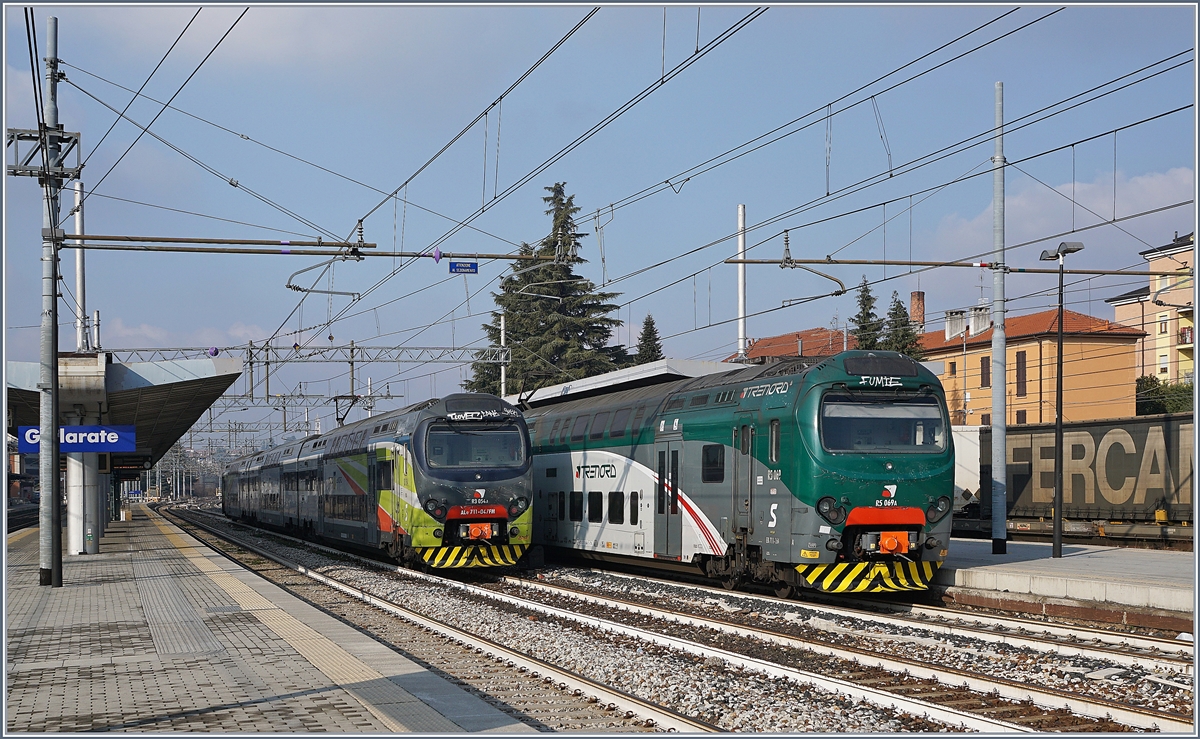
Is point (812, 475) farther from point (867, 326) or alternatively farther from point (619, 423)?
point (867, 326)

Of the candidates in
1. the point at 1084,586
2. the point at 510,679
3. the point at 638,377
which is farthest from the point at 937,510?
the point at 638,377

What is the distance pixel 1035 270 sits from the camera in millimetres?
22875

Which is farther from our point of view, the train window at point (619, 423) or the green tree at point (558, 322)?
the green tree at point (558, 322)

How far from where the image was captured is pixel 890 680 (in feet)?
34.2

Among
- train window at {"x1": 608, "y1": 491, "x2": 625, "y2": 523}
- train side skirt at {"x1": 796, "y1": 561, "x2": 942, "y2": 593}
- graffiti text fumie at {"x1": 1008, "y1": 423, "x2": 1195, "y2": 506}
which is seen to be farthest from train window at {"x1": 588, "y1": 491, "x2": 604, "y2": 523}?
graffiti text fumie at {"x1": 1008, "y1": 423, "x2": 1195, "y2": 506}

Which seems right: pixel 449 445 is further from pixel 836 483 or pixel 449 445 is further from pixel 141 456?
pixel 141 456

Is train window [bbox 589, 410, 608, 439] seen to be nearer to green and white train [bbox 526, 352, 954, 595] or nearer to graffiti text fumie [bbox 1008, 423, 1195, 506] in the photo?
green and white train [bbox 526, 352, 954, 595]

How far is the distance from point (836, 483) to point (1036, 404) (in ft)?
177

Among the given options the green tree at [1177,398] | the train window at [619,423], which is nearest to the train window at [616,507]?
the train window at [619,423]

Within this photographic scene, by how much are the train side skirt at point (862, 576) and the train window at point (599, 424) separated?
7.38 meters

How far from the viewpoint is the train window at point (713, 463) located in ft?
58.4

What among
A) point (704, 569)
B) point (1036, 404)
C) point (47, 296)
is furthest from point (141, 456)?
point (1036, 404)

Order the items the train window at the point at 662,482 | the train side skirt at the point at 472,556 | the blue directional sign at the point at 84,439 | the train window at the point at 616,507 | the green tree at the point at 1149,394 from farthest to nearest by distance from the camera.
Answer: the green tree at the point at 1149,394 → the train side skirt at the point at 472,556 → the train window at the point at 616,507 → the blue directional sign at the point at 84,439 → the train window at the point at 662,482

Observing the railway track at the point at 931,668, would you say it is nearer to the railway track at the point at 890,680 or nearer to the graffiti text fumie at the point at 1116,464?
the railway track at the point at 890,680
